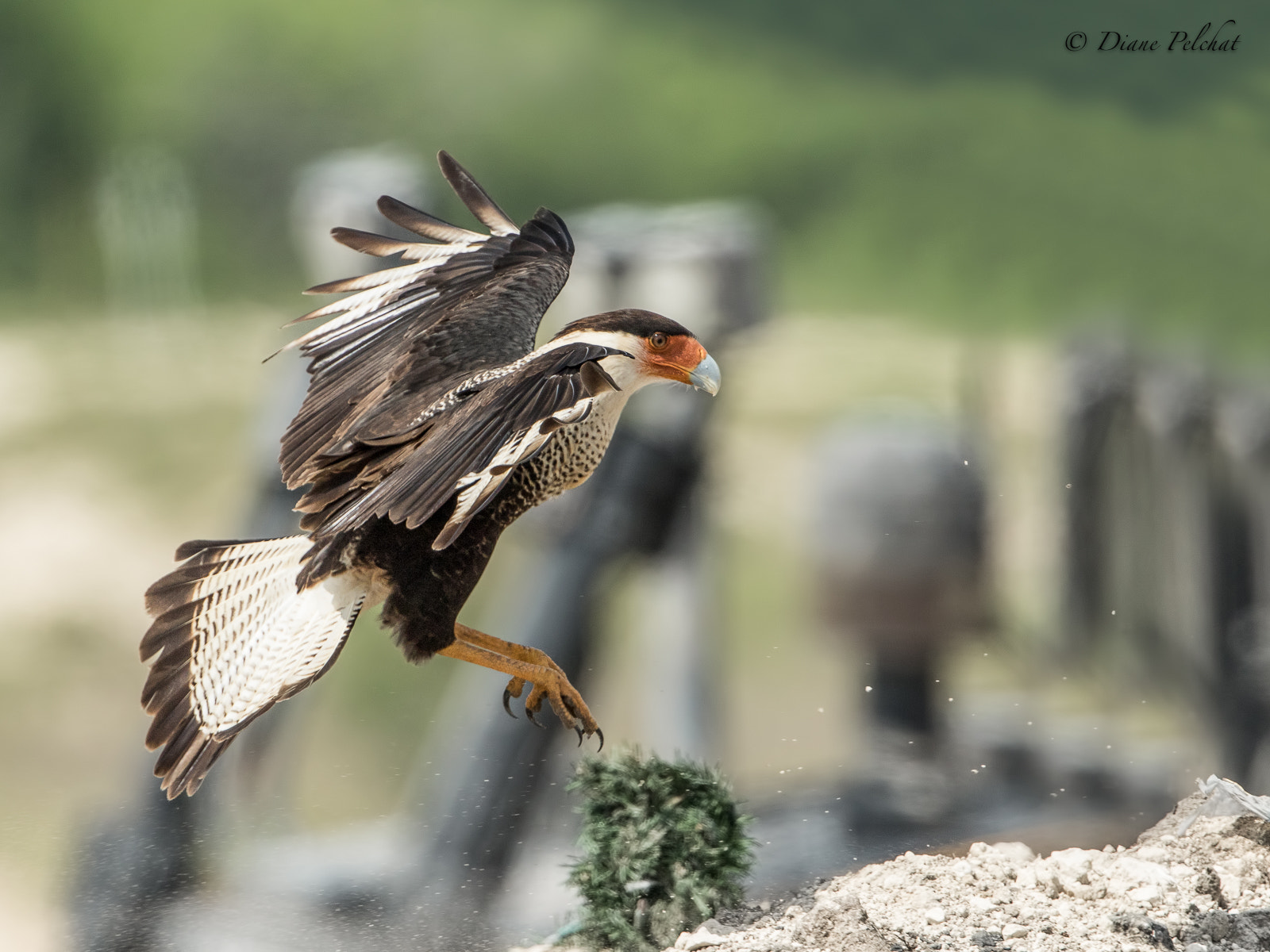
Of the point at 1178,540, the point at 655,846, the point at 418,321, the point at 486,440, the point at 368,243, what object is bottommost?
the point at 655,846

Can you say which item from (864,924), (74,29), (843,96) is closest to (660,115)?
(843,96)

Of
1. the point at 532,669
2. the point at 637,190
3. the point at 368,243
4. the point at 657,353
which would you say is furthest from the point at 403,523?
the point at 637,190

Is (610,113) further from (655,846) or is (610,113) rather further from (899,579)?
(655,846)

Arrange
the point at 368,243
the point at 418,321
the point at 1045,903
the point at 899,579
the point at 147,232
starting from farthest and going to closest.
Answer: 1. the point at 147,232
2. the point at 899,579
3. the point at 368,243
4. the point at 418,321
5. the point at 1045,903

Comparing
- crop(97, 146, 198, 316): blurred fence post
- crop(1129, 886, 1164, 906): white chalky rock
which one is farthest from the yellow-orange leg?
crop(97, 146, 198, 316): blurred fence post

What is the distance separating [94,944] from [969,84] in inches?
298

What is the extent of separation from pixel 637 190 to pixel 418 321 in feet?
18.2

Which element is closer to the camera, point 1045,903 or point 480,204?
point 1045,903

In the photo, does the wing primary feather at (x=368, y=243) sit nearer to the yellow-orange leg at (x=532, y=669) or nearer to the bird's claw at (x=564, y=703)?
the yellow-orange leg at (x=532, y=669)

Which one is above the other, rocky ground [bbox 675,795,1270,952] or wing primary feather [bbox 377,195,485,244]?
wing primary feather [bbox 377,195,485,244]

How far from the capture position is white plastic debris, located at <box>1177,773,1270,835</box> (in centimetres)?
335

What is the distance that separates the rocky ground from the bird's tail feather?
1.13 meters

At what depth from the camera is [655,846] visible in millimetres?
3016

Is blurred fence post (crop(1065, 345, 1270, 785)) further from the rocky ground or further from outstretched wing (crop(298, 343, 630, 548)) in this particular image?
outstretched wing (crop(298, 343, 630, 548))
